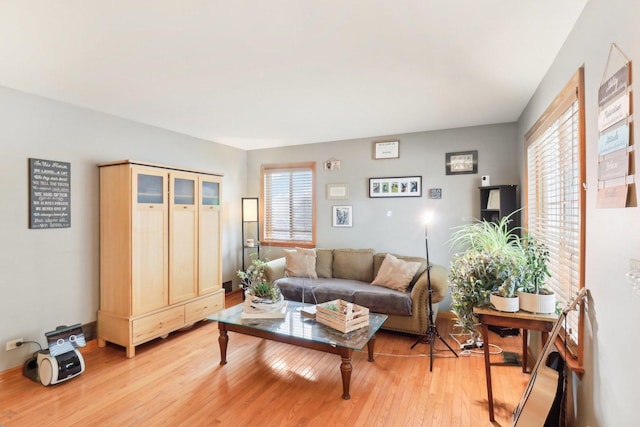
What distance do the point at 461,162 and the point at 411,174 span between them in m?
0.64

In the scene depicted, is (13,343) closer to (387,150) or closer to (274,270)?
(274,270)

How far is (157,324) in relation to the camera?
3.29 m

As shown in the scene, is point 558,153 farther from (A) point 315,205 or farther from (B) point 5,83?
(B) point 5,83

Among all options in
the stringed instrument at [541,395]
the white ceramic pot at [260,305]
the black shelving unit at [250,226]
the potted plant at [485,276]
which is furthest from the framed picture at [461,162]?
the black shelving unit at [250,226]

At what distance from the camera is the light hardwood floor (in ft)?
6.96

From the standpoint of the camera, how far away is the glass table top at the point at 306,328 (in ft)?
7.75

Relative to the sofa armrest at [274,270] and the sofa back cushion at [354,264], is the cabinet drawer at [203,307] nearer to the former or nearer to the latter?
the sofa armrest at [274,270]

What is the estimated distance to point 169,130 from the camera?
4.06m

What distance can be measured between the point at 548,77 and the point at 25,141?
444 centimetres

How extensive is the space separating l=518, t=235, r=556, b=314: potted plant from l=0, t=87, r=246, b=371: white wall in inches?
157

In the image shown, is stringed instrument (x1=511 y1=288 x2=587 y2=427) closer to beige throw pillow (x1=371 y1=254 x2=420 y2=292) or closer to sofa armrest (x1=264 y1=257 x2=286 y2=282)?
beige throw pillow (x1=371 y1=254 x2=420 y2=292)

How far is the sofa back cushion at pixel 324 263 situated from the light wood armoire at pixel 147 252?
5.18 ft

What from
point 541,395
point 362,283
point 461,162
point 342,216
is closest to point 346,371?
point 541,395

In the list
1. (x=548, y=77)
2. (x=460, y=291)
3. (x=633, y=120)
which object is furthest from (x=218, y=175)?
(x=633, y=120)
